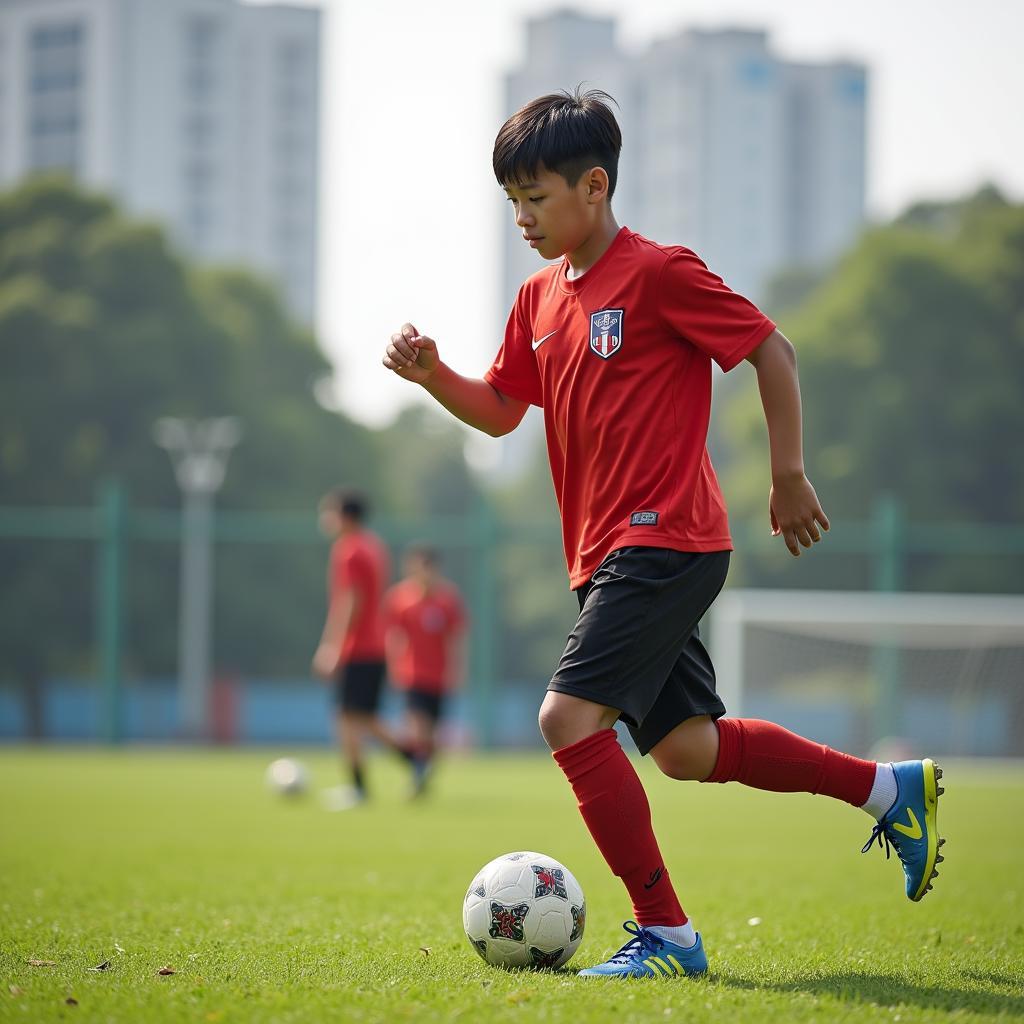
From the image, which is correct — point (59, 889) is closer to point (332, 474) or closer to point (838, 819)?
point (838, 819)

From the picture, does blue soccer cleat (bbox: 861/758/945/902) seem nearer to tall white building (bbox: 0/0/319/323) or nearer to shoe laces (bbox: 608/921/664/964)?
shoe laces (bbox: 608/921/664/964)

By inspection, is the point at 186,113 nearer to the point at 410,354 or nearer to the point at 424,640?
the point at 424,640

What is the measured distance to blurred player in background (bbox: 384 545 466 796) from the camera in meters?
13.1

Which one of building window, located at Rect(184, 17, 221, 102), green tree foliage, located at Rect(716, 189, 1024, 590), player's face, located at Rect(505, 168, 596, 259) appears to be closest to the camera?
player's face, located at Rect(505, 168, 596, 259)

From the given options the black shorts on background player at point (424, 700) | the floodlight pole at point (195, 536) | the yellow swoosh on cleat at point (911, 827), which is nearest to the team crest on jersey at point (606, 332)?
the yellow swoosh on cleat at point (911, 827)

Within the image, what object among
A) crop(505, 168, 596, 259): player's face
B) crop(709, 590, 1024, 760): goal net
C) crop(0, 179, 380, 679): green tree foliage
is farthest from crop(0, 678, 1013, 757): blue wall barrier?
crop(505, 168, 596, 259): player's face

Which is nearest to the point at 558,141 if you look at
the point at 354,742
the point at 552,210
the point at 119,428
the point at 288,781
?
the point at 552,210

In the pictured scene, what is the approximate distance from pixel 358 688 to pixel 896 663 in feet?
32.6

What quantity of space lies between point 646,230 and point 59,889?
75863mm

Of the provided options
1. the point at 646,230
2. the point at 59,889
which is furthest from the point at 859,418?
the point at 646,230

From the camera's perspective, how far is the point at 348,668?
448 inches

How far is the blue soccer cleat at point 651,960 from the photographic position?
370 centimetres

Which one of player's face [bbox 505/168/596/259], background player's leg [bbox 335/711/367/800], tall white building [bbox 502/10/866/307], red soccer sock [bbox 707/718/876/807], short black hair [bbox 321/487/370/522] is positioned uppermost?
tall white building [bbox 502/10/866/307]

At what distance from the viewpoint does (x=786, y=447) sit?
378 cm
